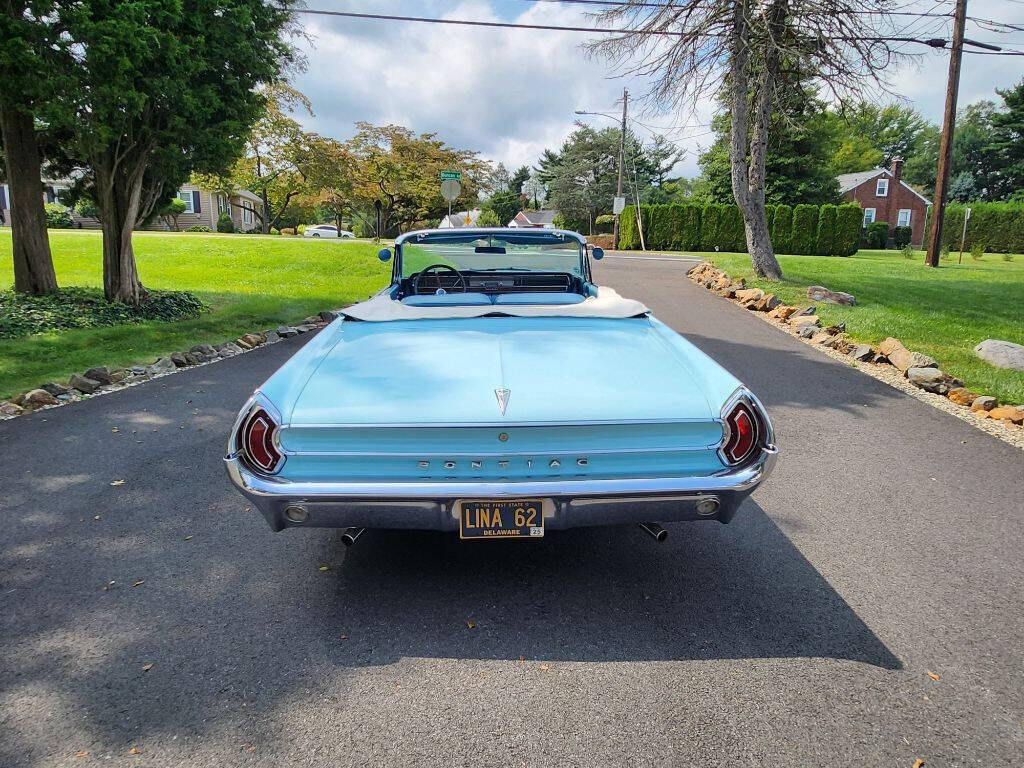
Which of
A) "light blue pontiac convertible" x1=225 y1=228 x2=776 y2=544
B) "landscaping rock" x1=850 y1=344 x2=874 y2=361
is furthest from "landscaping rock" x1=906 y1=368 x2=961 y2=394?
"light blue pontiac convertible" x1=225 y1=228 x2=776 y2=544

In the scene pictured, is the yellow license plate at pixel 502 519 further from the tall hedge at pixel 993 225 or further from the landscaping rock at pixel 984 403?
the tall hedge at pixel 993 225

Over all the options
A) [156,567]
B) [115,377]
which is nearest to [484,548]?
[156,567]

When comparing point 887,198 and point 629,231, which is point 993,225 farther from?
point 629,231

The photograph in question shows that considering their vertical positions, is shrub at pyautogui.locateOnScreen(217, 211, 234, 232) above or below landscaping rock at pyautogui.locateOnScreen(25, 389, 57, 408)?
above

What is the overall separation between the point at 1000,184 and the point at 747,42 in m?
56.2

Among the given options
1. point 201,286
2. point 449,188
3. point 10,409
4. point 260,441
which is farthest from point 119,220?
point 260,441

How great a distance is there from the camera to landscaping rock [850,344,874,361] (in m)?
8.61

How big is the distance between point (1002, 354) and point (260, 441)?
8.79 meters

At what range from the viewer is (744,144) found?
1498cm

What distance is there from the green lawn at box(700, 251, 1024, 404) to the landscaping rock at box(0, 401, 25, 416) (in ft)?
29.5

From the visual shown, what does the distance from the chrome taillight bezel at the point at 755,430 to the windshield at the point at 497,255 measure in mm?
2382

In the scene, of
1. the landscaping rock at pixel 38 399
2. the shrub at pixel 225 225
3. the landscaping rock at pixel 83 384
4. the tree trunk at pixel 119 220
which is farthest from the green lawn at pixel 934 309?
the shrub at pixel 225 225

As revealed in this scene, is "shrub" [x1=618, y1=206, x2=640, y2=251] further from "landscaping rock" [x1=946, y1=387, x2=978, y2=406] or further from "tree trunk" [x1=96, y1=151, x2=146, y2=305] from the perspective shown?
"landscaping rock" [x1=946, y1=387, x2=978, y2=406]

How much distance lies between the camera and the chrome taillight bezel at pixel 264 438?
9.07 feet
